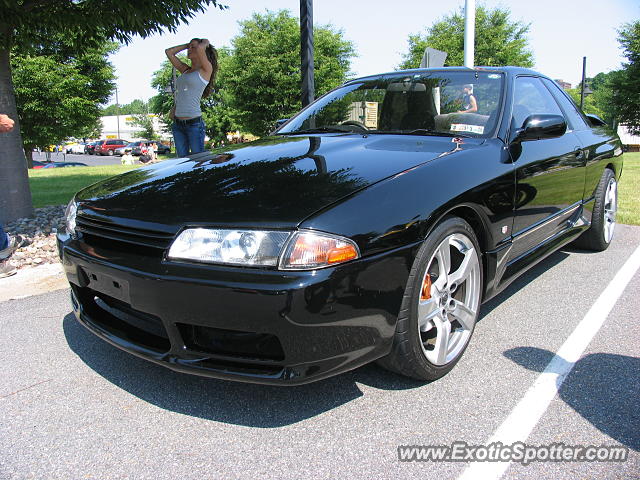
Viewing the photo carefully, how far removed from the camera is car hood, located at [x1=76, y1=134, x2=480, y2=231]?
1.97 metres

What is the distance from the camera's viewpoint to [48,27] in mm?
5117

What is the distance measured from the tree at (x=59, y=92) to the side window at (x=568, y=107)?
→ 62.0 ft

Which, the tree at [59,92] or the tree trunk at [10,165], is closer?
the tree trunk at [10,165]

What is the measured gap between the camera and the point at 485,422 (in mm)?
2047

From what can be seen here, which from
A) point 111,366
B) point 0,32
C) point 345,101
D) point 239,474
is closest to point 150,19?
point 0,32

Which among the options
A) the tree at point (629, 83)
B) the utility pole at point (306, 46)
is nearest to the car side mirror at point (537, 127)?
the utility pole at point (306, 46)

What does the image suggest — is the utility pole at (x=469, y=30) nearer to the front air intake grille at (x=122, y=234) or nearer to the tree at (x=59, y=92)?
the front air intake grille at (x=122, y=234)

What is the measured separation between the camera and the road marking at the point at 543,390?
70.4 inches

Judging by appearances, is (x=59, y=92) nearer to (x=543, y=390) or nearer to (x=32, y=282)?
(x=32, y=282)

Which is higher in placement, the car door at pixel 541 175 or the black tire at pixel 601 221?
the car door at pixel 541 175

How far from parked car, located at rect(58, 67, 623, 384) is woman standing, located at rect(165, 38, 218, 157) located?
249 cm

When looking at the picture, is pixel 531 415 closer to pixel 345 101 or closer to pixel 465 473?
pixel 465 473

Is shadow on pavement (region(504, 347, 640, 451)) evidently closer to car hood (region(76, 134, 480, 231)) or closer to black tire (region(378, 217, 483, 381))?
black tire (region(378, 217, 483, 381))

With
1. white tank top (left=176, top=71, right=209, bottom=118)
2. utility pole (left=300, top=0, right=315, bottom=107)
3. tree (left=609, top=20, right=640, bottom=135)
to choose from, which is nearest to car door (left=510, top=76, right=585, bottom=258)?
utility pole (left=300, top=0, right=315, bottom=107)
